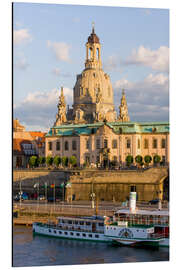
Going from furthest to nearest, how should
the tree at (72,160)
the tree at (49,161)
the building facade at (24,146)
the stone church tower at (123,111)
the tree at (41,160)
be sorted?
1. the building facade at (24,146)
2. the stone church tower at (123,111)
3. the tree at (41,160)
4. the tree at (49,161)
5. the tree at (72,160)

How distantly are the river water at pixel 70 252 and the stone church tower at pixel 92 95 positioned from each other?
41315 millimetres

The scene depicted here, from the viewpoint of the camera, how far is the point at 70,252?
31.1m

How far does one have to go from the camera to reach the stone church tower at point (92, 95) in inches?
3007

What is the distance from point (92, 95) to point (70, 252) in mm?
48322

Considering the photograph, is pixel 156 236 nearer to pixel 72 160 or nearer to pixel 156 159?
pixel 156 159

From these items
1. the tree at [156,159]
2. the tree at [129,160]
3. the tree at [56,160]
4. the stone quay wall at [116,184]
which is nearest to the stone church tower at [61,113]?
the tree at [56,160]

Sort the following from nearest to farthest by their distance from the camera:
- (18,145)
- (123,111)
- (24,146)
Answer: (123,111)
(18,145)
(24,146)

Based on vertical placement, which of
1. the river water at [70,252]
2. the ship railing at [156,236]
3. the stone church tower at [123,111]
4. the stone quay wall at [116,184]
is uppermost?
the stone church tower at [123,111]

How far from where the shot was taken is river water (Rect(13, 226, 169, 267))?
27172mm

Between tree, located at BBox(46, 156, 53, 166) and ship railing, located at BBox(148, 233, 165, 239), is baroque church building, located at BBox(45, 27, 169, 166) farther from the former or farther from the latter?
ship railing, located at BBox(148, 233, 165, 239)

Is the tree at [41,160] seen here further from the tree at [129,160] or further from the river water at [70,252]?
the river water at [70,252]

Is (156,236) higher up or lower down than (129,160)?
lower down

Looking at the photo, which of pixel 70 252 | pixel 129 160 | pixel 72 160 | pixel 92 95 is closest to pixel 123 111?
pixel 92 95
